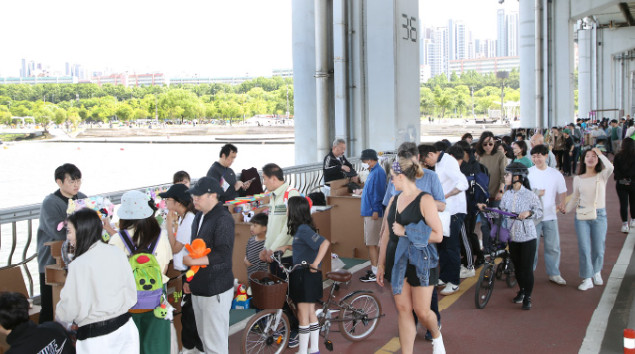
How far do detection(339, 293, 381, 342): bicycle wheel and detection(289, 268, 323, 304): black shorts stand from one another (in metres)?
0.51

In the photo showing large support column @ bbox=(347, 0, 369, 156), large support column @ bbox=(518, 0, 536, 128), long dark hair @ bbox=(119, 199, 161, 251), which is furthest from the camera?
large support column @ bbox=(518, 0, 536, 128)

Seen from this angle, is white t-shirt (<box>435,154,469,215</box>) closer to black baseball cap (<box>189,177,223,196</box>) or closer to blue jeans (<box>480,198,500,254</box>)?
blue jeans (<box>480,198,500,254</box>)

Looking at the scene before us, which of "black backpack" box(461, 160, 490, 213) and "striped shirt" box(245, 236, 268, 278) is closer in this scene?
"striped shirt" box(245, 236, 268, 278)

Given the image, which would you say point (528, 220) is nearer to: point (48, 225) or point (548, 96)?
point (48, 225)

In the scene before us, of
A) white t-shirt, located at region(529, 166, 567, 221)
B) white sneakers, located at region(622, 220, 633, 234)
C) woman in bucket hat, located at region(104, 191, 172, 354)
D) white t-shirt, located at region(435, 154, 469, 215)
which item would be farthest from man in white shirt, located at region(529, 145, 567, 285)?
woman in bucket hat, located at region(104, 191, 172, 354)

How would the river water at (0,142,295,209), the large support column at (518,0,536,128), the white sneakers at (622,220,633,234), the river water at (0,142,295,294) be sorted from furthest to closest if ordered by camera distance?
the river water at (0,142,295,209), the river water at (0,142,295,294), the large support column at (518,0,536,128), the white sneakers at (622,220,633,234)

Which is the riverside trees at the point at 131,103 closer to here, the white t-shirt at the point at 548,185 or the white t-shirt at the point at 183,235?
the white t-shirt at the point at 548,185

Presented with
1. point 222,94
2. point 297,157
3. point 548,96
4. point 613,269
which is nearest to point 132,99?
point 222,94

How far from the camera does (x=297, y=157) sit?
1602 centimetres

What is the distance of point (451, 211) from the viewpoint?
7.61 metres

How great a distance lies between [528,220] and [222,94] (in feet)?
446

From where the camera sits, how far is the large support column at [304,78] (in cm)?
1501

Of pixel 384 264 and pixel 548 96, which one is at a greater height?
pixel 548 96

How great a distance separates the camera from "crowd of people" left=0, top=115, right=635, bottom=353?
12.3ft
